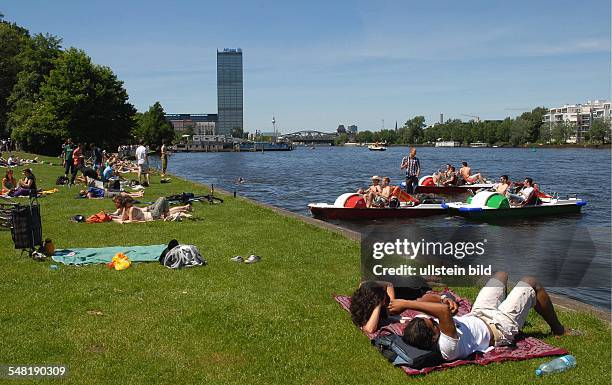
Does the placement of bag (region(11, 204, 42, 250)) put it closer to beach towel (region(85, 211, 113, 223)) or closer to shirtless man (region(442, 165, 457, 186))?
beach towel (region(85, 211, 113, 223))

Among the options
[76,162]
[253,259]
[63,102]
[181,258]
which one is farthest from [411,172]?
[63,102]

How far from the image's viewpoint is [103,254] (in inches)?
445

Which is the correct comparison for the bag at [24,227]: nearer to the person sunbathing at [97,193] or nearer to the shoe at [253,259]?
the shoe at [253,259]

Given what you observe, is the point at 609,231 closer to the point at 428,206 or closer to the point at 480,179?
the point at 428,206

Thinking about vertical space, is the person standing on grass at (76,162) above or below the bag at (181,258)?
above

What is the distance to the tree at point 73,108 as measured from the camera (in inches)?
2216

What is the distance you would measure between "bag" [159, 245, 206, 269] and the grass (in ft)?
0.67

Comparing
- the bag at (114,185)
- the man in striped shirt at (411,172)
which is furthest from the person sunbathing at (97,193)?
the man in striped shirt at (411,172)

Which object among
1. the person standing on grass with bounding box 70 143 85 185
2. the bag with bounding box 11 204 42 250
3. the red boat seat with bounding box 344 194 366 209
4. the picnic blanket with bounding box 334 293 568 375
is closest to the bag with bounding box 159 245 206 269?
the bag with bounding box 11 204 42 250

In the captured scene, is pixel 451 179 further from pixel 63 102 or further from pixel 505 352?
pixel 63 102

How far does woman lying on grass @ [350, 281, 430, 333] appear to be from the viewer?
7133mm

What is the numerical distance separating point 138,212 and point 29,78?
58.3 metres

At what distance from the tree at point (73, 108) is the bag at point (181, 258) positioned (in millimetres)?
50296

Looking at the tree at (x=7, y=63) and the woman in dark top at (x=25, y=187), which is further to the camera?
the tree at (x=7, y=63)
